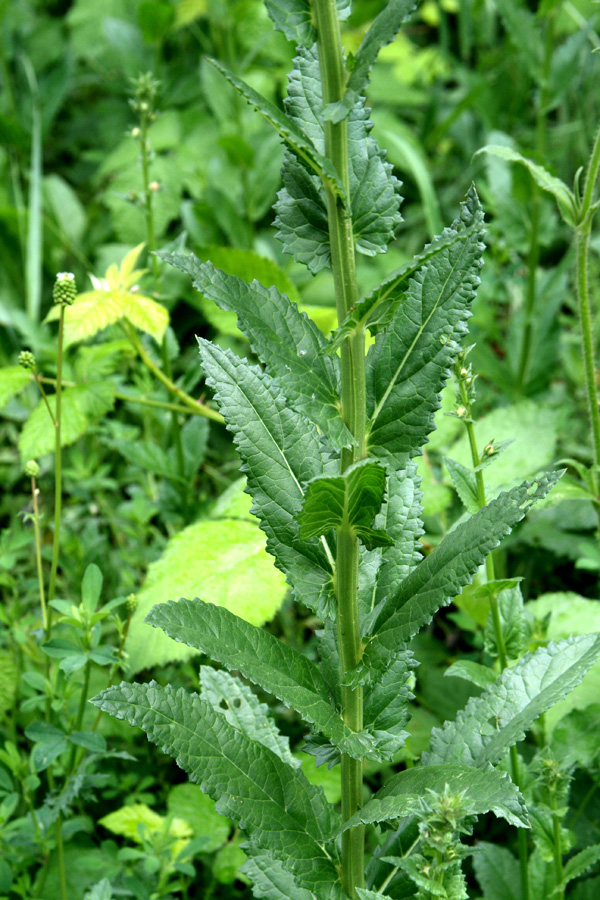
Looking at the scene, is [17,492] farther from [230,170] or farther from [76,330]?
[230,170]

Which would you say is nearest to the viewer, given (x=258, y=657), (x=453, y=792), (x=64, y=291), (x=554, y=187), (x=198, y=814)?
(x=453, y=792)

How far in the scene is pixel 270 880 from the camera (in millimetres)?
1517

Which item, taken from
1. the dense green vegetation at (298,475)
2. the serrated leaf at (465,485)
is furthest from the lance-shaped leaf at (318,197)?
the serrated leaf at (465,485)

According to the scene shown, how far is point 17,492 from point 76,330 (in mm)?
1322

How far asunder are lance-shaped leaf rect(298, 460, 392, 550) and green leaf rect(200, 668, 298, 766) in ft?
1.84

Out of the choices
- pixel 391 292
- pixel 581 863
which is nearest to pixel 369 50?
pixel 391 292

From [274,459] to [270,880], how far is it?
2.50ft

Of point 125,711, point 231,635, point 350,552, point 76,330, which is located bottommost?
point 125,711

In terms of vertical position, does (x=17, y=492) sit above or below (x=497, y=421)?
below

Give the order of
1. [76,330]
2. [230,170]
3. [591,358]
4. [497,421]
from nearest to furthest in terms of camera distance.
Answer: [591,358], [76,330], [497,421], [230,170]

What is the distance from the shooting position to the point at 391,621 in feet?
4.23

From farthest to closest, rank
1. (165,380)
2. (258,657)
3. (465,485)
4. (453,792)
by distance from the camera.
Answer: (165,380), (465,485), (258,657), (453,792)

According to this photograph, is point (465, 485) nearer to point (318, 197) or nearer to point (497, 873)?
point (318, 197)

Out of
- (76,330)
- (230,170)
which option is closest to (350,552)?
(76,330)
